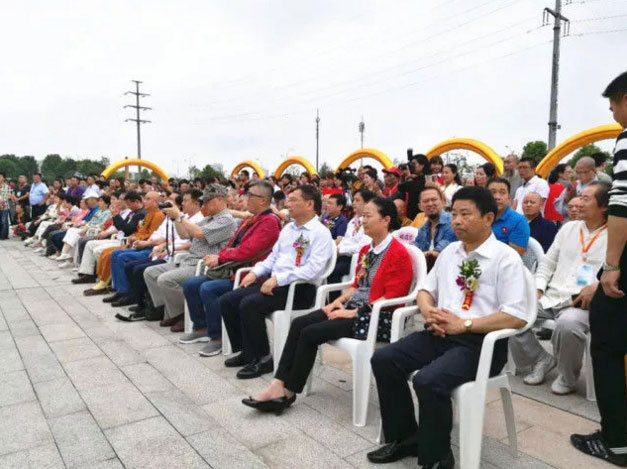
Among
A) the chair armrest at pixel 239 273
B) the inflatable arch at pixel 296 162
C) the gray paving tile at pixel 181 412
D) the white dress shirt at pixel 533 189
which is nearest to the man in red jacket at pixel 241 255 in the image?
the chair armrest at pixel 239 273

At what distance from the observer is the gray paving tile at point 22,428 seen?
8.50 ft

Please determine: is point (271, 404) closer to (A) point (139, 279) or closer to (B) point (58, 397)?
(B) point (58, 397)

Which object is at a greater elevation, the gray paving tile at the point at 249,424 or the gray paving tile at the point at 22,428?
the gray paving tile at the point at 249,424

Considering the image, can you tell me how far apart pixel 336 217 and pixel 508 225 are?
245 cm

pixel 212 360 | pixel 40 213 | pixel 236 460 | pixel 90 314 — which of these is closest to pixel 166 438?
pixel 236 460

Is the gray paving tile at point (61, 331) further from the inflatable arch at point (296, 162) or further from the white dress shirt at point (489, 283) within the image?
the inflatable arch at point (296, 162)

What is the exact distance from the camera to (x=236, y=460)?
241cm

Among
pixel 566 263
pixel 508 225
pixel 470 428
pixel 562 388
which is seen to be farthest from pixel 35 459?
pixel 508 225

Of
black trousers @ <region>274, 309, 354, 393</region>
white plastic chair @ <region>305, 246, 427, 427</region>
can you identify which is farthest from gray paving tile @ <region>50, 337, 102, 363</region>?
white plastic chair @ <region>305, 246, 427, 427</region>

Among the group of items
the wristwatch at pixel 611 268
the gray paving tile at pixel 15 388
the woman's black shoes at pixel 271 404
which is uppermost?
the wristwatch at pixel 611 268

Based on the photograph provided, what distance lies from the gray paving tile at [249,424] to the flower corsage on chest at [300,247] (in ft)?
3.79

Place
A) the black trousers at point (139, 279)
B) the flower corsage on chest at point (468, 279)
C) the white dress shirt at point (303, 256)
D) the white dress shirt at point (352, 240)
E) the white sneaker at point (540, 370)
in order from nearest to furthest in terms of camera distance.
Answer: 1. the flower corsage on chest at point (468, 279)
2. the white sneaker at point (540, 370)
3. the white dress shirt at point (303, 256)
4. the white dress shirt at point (352, 240)
5. the black trousers at point (139, 279)

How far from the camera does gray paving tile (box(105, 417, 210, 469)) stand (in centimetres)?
240

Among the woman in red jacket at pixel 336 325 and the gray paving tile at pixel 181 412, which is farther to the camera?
the woman in red jacket at pixel 336 325
